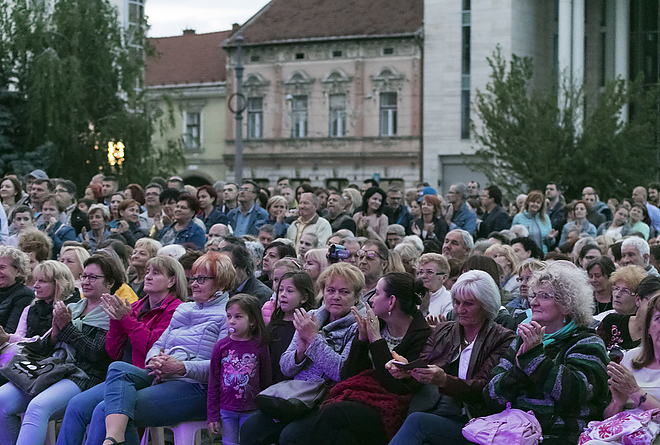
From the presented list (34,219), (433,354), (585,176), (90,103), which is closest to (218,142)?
(90,103)

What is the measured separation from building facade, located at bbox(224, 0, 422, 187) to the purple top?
3317cm

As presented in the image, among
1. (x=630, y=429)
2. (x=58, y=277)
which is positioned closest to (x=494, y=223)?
(x=58, y=277)

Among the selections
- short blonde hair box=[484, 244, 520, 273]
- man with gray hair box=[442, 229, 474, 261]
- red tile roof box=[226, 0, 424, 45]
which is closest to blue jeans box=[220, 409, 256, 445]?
short blonde hair box=[484, 244, 520, 273]

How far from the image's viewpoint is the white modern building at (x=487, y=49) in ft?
128

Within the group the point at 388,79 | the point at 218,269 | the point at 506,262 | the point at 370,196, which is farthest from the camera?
the point at 388,79

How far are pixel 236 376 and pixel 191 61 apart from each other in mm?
42765

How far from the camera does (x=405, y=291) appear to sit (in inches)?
259

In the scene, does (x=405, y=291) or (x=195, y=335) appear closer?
(x=405, y=291)

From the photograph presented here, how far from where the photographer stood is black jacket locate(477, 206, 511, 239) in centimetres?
1437

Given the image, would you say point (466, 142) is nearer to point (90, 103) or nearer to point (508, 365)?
point (90, 103)

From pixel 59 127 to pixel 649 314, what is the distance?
2648cm

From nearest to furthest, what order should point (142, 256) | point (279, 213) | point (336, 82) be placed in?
point (142, 256), point (279, 213), point (336, 82)

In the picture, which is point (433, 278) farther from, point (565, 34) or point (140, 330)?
point (565, 34)

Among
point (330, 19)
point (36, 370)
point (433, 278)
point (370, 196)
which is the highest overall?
point (330, 19)
